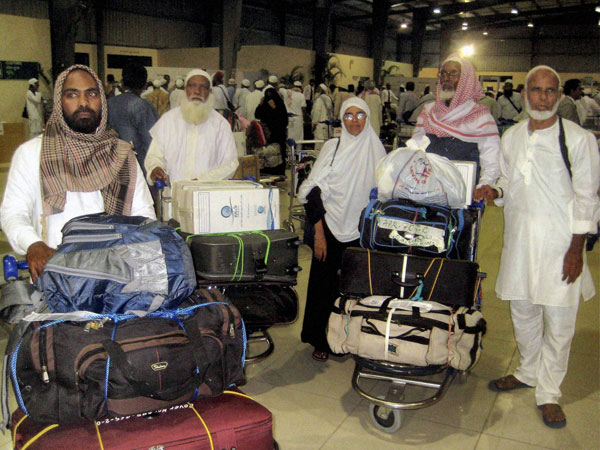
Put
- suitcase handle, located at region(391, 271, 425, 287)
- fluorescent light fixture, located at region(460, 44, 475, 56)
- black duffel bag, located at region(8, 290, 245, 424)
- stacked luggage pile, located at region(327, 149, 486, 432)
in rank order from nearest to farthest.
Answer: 1. black duffel bag, located at region(8, 290, 245, 424)
2. stacked luggage pile, located at region(327, 149, 486, 432)
3. suitcase handle, located at region(391, 271, 425, 287)
4. fluorescent light fixture, located at region(460, 44, 475, 56)

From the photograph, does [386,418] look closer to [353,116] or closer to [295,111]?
[353,116]

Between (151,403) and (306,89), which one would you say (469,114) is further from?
(306,89)

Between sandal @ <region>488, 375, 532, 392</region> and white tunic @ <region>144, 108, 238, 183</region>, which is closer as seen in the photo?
sandal @ <region>488, 375, 532, 392</region>

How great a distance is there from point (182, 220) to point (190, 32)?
20.9 metres

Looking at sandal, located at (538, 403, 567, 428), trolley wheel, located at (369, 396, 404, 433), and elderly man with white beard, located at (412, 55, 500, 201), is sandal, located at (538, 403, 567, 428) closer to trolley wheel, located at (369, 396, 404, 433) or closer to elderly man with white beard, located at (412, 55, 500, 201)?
trolley wheel, located at (369, 396, 404, 433)

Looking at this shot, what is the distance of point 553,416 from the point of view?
8.54 feet

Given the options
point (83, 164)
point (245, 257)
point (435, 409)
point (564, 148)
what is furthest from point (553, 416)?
point (83, 164)

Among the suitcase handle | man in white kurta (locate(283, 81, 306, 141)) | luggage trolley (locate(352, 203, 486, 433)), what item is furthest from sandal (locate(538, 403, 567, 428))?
man in white kurta (locate(283, 81, 306, 141))

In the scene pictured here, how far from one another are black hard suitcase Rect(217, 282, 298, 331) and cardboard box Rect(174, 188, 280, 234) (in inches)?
10.9

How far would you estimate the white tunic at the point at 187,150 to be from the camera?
321 centimetres

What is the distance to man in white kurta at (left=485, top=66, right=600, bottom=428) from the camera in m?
2.50

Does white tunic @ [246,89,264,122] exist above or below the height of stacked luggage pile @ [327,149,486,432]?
above

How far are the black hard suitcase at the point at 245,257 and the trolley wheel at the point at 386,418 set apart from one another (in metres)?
0.70

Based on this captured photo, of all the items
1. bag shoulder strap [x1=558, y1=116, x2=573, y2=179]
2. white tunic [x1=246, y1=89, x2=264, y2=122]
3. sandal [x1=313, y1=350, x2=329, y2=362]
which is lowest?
sandal [x1=313, y1=350, x2=329, y2=362]
